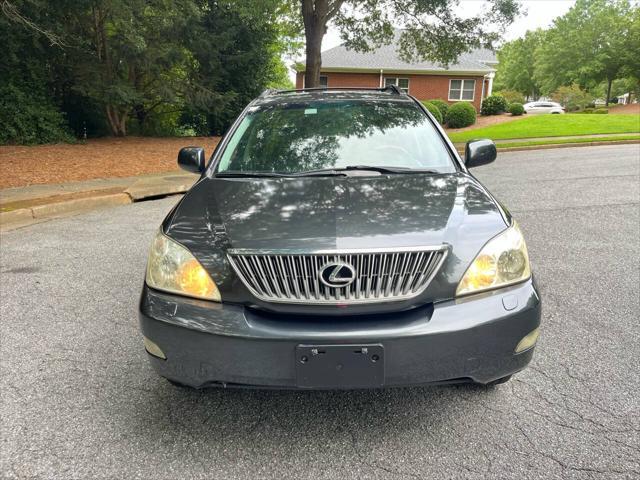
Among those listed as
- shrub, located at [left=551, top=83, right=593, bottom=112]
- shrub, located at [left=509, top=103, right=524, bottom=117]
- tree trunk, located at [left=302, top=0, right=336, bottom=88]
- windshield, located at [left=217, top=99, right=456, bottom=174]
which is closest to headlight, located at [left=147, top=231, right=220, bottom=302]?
windshield, located at [left=217, top=99, right=456, bottom=174]

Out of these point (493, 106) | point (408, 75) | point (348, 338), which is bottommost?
point (348, 338)

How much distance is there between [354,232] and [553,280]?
2.80 m

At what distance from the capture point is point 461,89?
3309 cm

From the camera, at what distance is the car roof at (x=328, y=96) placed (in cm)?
388

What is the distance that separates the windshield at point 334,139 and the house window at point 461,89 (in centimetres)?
3162

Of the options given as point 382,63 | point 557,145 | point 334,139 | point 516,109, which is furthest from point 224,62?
point 516,109

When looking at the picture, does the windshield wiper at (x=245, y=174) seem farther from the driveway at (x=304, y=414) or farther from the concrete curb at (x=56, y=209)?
the concrete curb at (x=56, y=209)

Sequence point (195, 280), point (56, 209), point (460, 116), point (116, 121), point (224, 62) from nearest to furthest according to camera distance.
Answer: point (195, 280) → point (56, 209) → point (116, 121) → point (224, 62) → point (460, 116)

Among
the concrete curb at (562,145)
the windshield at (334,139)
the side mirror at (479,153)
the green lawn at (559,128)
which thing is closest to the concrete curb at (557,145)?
the concrete curb at (562,145)

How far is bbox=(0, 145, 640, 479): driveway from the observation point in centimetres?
214

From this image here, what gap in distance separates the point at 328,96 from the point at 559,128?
2024 cm

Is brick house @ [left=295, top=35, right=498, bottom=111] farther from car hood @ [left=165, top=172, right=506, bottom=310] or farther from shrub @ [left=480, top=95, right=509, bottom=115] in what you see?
car hood @ [left=165, top=172, right=506, bottom=310]

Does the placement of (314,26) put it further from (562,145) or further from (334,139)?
(334,139)

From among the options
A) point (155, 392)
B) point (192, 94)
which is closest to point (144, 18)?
point (192, 94)
